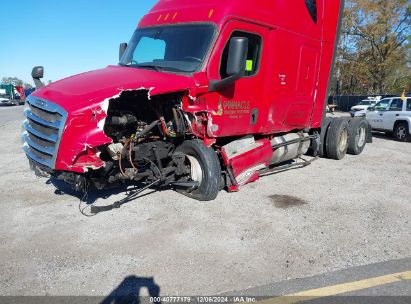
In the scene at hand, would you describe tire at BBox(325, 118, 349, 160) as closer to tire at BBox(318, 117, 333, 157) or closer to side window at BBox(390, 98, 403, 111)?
tire at BBox(318, 117, 333, 157)

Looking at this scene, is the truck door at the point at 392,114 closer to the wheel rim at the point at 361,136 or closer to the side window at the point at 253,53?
the wheel rim at the point at 361,136

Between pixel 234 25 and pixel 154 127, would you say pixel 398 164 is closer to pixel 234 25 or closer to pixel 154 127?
pixel 234 25

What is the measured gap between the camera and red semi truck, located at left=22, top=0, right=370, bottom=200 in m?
4.87

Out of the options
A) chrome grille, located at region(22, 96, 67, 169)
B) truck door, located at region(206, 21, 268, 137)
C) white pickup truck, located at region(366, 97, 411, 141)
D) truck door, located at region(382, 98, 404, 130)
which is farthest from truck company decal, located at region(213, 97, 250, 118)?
truck door, located at region(382, 98, 404, 130)

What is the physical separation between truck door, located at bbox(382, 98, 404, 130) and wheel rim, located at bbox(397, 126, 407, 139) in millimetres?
324

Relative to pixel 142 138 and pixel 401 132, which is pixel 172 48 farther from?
pixel 401 132

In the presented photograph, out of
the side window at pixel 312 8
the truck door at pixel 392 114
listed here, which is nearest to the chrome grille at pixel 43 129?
the side window at pixel 312 8

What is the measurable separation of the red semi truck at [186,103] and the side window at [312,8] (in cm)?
9

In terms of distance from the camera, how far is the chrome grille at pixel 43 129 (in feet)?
15.6

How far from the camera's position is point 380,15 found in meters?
36.7

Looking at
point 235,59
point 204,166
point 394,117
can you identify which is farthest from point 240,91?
point 394,117

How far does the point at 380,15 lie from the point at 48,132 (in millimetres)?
39143

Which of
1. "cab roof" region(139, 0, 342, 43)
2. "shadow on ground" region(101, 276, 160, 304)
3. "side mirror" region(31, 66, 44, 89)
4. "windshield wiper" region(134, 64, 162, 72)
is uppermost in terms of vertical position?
"cab roof" region(139, 0, 342, 43)

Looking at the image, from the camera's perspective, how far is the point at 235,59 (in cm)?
552
